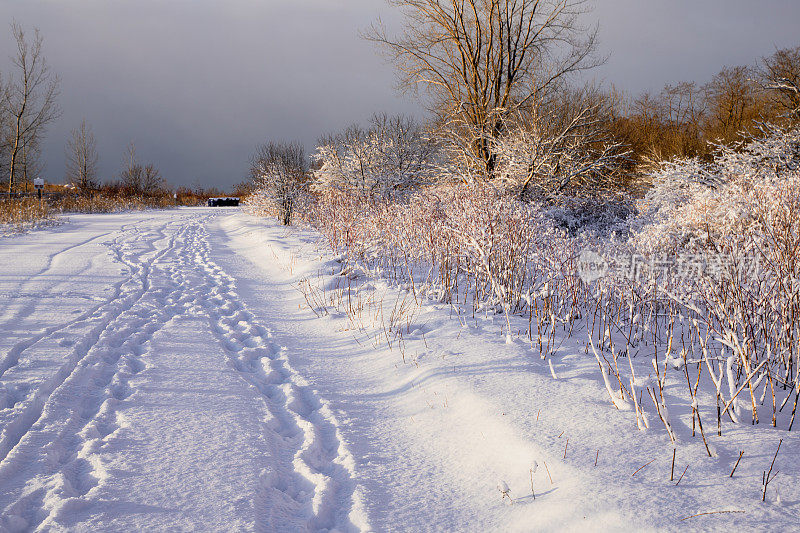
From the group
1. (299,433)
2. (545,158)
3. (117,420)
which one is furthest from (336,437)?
(545,158)

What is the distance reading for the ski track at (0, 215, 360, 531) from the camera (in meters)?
2.13

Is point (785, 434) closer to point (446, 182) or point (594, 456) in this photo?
point (594, 456)

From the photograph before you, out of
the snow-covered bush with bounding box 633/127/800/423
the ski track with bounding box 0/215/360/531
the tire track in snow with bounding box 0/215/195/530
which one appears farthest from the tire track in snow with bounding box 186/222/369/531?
the snow-covered bush with bounding box 633/127/800/423

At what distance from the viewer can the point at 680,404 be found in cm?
285

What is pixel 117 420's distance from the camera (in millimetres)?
2904

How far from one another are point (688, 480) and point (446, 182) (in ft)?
41.9

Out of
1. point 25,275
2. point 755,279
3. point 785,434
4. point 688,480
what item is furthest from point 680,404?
point 25,275

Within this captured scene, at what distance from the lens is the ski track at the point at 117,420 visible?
7.00 ft

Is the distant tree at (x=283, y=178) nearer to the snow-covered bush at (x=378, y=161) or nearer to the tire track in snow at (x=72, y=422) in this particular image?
the snow-covered bush at (x=378, y=161)

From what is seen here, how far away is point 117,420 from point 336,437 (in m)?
1.45

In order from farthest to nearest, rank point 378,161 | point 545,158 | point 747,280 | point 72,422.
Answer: point 378,161, point 545,158, point 747,280, point 72,422

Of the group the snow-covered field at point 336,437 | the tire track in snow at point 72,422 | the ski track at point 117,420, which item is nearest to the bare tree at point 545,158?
the snow-covered field at point 336,437

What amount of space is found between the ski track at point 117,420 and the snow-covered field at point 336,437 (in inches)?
0.5

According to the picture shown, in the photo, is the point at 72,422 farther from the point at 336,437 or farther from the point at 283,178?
the point at 283,178
